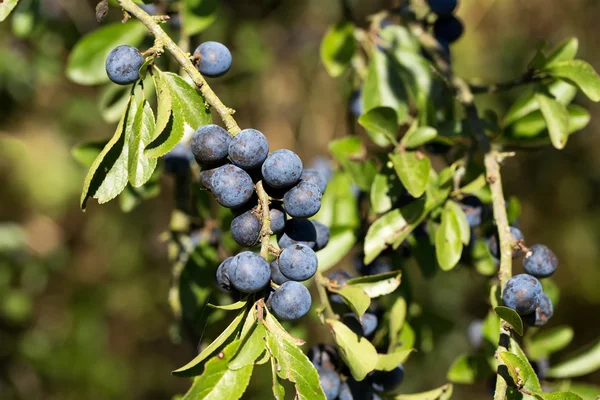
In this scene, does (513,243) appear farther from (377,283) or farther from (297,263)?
(297,263)

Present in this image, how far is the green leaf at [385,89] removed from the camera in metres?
1.70

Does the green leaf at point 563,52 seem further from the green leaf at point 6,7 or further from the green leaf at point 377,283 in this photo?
the green leaf at point 6,7

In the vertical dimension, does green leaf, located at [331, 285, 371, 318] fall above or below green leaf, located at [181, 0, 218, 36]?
below

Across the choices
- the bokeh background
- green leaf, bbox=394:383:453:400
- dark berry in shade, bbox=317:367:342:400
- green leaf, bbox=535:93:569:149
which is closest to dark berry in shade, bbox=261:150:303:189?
dark berry in shade, bbox=317:367:342:400

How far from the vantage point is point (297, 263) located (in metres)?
1.02

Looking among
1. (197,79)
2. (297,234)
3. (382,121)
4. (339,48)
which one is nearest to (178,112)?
(197,79)

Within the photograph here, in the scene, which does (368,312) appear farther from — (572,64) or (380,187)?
(572,64)

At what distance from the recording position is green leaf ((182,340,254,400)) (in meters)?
0.97

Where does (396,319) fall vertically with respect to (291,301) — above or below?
below

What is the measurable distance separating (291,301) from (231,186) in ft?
0.68

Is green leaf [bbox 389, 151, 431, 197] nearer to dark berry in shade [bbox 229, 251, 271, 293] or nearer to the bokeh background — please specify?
dark berry in shade [bbox 229, 251, 271, 293]

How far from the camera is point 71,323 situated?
3350mm

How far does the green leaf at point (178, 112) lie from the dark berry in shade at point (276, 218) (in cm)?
21

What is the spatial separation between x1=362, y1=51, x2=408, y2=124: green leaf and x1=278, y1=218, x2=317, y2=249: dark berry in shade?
650mm
